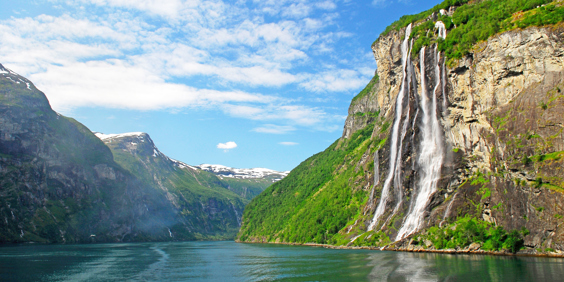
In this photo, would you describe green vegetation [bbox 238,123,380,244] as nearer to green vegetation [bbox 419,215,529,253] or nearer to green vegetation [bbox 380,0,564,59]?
green vegetation [bbox 419,215,529,253]

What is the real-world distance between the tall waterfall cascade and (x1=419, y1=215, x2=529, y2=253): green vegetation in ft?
19.2

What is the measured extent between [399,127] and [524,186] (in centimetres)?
3895

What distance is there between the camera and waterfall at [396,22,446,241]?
252 feet

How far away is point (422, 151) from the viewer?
84125 millimetres

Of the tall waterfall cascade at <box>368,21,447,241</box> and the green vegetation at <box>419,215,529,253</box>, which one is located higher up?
the tall waterfall cascade at <box>368,21,447,241</box>

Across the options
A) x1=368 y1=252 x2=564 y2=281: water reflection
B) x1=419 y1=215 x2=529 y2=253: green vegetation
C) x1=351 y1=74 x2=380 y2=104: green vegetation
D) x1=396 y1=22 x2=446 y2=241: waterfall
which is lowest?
x1=368 y1=252 x2=564 y2=281: water reflection

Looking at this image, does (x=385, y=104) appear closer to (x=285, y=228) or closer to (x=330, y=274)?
(x=285, y=228)

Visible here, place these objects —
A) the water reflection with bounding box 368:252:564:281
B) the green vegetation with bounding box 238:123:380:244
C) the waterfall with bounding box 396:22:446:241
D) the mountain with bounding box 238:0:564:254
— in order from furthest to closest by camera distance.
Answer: the green vegetation with bounding box 238:123:380:244 → the waterfall with bounding box 396:22:446:241 → the mountain with bounding box 238:0:564:254 → the water reflection with bounding box 368:252:564:281

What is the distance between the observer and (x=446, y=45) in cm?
8300

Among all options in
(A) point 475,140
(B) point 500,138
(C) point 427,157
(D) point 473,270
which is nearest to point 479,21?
(A) point 475,140

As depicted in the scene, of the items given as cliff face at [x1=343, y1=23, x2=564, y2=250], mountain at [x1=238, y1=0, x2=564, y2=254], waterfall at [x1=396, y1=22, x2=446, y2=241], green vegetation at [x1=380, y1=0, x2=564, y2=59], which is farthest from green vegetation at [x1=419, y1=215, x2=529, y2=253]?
green vegetation at [x1=380, y1=0, x2=564, y2=59]

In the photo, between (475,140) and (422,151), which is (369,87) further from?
(475,140)

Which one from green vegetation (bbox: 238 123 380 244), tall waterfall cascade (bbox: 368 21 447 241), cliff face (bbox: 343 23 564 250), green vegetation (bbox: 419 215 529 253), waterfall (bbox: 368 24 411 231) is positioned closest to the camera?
cliff face (bbox: 343 23 564 250)

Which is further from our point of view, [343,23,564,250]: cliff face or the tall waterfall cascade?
the tall waterfall cascade
